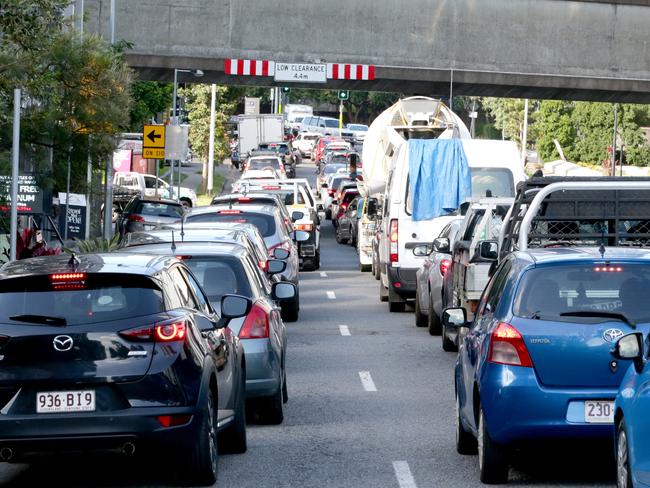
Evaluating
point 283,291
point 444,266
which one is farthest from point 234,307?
point 444,266

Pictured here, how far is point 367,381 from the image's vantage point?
1602 cm

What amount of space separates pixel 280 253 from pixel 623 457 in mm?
14666

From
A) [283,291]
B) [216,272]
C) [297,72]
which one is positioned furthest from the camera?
[297,72]

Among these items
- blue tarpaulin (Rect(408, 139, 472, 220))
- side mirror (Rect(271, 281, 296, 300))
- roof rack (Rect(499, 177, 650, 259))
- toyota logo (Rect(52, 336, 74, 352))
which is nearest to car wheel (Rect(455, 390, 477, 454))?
side mirror (Rect(271, 281, 296, 300))

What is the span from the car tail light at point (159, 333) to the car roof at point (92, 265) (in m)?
0.38

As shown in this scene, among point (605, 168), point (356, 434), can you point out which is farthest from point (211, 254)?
point (605, 168)

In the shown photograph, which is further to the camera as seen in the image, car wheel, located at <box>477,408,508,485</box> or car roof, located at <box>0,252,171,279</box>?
car wheel, located at <box>477,408,508,485</box>

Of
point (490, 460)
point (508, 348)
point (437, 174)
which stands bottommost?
point (490, 460)

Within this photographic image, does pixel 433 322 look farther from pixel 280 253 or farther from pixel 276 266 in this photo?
pixel 276 266

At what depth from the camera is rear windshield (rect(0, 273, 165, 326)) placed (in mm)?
9172

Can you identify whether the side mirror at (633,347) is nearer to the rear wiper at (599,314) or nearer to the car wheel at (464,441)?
the rear wiper at (599,314)

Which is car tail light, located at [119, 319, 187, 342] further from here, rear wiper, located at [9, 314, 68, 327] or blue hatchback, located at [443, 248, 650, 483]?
blue hatchback, located at [443, 248, 650, 483]

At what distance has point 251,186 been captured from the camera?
129 feet

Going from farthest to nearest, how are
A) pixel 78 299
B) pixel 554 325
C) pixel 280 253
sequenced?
1. pixel 280 253
2. pixel 554 325
3. pixel 78 299
